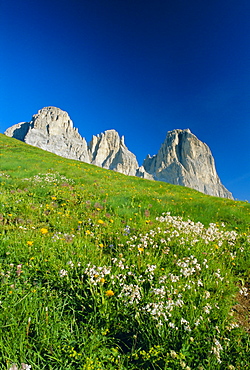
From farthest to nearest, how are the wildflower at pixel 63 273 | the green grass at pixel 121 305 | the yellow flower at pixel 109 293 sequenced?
the wildflower at pixel 63 273
the yellow flower at pixel 109 293
the green grass at pixel 121 305

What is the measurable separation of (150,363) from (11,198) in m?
8.47

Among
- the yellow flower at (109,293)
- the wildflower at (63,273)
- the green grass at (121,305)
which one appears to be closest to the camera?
the green grass at (121,305)

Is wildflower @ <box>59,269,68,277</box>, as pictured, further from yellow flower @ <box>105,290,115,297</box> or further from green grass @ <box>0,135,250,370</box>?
yellow flower @ <box>105,290,115,297</box>

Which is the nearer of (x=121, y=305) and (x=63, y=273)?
(x=121, y=305)

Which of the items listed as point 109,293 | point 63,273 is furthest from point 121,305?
point 63,273

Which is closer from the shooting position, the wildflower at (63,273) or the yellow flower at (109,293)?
the yellow flower at (109,293)

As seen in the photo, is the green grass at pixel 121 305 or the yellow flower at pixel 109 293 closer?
the green grass at pixel 121 305

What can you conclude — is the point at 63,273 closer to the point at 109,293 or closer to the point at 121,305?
the point at 109,293

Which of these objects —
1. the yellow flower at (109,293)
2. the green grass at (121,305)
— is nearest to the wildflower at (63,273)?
the green grass at (121,305)

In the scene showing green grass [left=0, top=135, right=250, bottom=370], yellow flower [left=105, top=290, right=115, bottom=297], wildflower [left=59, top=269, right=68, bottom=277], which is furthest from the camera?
wildflower [left=59, top=269, right=68, bottom=277]

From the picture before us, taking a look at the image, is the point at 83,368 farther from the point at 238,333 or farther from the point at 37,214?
the point at 37,214

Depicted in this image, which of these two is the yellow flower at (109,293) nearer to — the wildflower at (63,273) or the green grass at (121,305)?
the green grass at (121,305)

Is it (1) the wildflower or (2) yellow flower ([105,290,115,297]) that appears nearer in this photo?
(2) yellow flower ([105,290,115,297])

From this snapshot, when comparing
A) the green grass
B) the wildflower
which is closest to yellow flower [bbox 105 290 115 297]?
the green grass
